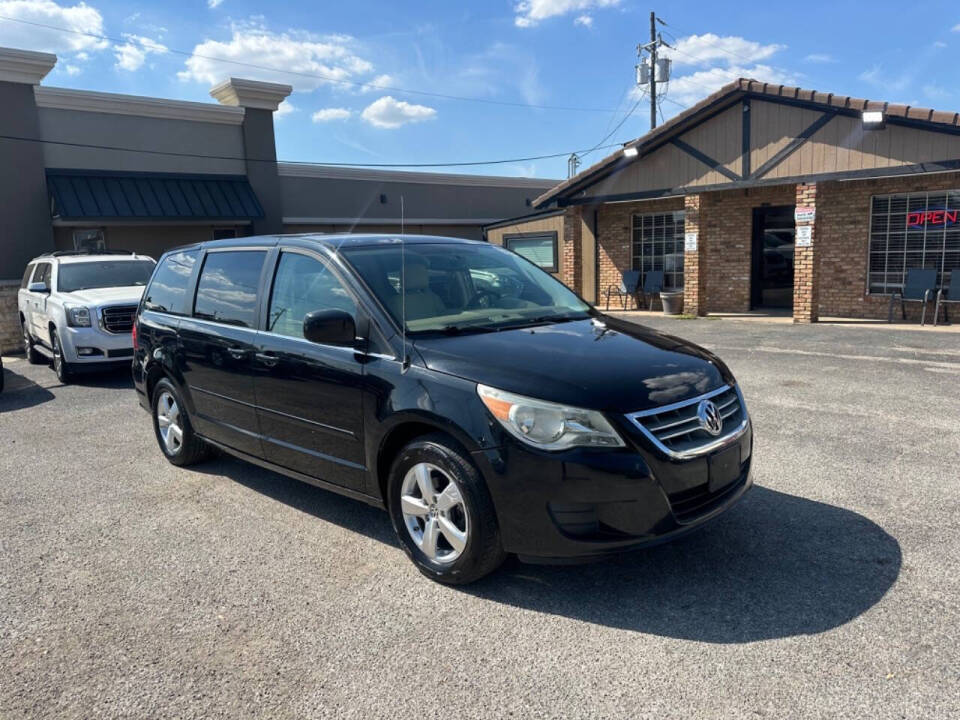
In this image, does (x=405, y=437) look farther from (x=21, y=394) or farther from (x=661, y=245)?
(x=661, y=245)

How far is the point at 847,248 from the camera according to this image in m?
15.1

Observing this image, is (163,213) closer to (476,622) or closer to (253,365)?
(253,365)

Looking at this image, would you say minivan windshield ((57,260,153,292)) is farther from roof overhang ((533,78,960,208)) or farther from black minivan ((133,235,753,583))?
roof overhang ((533,78,960,208))

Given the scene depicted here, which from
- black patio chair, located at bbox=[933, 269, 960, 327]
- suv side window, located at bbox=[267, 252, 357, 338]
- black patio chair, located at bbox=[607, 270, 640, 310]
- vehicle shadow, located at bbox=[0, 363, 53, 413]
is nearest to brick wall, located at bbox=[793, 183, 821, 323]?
black patio chair, located at bbox=[933, 269, 960, 327]

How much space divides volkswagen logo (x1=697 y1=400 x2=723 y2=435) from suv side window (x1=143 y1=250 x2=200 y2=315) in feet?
12.9

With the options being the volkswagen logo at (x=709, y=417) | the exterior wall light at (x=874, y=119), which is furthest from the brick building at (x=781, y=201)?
the volkswagen logo at (x=709, y=417)

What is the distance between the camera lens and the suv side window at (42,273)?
11566 mm

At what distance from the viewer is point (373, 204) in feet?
85.4

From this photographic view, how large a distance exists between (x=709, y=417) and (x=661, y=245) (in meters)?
15.6

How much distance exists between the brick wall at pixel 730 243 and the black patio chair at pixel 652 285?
120cm

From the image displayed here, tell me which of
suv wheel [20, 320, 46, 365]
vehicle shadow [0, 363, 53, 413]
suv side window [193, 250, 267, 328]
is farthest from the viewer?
suv wheel [20, 320, 46, 365]

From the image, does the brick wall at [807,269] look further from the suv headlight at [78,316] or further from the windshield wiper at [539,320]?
the suv headlight at [78,316]

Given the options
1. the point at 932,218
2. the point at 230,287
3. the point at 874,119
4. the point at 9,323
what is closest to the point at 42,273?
the point at 9,323

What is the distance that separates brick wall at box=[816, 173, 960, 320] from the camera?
47.6ft
